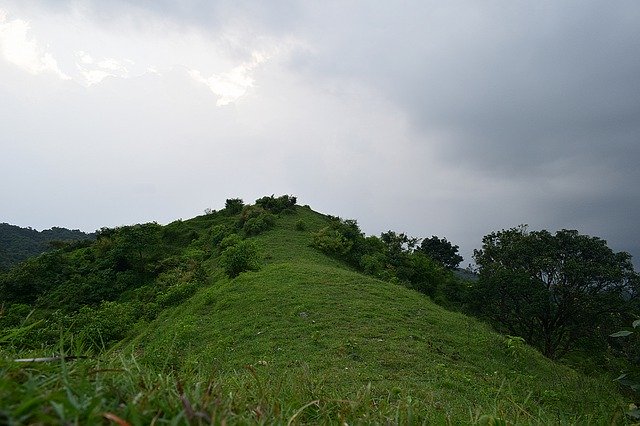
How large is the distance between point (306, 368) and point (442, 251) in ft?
174

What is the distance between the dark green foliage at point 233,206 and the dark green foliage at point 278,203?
3.40 m

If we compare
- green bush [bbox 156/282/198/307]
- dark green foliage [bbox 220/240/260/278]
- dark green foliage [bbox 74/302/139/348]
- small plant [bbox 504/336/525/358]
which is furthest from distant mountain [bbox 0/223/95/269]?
small plant [bbox 504/336/525/358]

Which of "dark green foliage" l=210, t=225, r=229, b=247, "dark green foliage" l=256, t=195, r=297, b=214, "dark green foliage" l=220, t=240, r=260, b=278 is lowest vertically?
"dark green foliage" l=220, t=240, r=260, b=278

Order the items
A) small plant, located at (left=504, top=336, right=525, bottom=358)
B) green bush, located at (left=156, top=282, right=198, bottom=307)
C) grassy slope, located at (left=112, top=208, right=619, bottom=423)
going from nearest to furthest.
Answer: grassy slope, located at (left=112, top=208, right=619, bottom=423) < small plant, located at (left=504, top=336, right=525, bottom=358) < green bush, located at (left=156, top=282, right=198, bottom=307)

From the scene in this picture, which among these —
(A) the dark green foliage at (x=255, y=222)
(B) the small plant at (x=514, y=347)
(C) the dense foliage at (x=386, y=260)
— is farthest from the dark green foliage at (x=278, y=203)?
(B) the small plant at (x=514, y=347)

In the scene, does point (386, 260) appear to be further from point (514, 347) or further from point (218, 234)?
point (514, 347)

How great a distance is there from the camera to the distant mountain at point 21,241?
5119 centimetres

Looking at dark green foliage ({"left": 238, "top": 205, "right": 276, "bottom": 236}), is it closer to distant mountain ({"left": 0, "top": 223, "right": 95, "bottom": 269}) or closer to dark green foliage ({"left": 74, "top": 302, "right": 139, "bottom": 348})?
dark green foliage ({"left": 74, "top": 302, "right": 139, "bottom": 348})

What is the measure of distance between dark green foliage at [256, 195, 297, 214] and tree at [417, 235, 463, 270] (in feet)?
62.9

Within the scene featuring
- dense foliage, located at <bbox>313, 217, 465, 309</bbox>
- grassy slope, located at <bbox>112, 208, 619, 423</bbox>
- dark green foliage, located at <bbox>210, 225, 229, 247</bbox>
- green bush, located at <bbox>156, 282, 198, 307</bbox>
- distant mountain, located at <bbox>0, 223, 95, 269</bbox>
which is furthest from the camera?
distant mountain, located at <bbox>0, 223, 95, 269</bbox>

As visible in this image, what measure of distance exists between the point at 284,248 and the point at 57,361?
25777 mm

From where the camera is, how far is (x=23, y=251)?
57906 mm

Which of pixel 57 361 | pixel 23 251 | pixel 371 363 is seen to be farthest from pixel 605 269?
pixel 23 251

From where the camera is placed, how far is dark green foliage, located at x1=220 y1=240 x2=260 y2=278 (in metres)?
20.6
